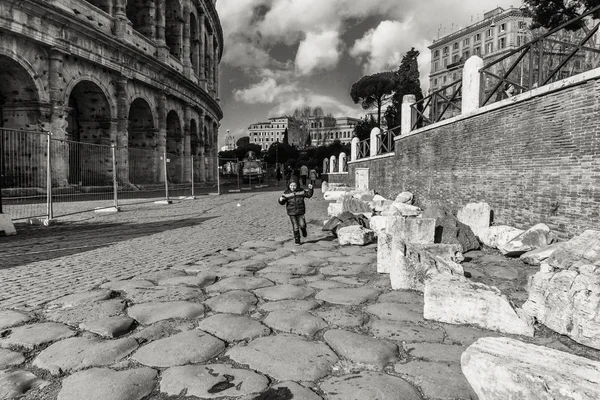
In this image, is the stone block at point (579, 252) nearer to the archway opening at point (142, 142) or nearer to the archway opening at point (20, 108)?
the archway opening at point (20, 108)

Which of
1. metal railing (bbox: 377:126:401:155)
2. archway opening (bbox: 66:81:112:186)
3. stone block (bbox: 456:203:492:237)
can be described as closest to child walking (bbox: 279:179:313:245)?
stone block (bbox: 456:203:492:237)

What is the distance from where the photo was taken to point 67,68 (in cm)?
1446

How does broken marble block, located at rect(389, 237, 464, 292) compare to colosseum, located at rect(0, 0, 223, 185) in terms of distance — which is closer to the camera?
broken marble block, located at rect(389, 237, 464, 292)

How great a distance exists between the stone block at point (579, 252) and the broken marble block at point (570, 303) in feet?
2.65

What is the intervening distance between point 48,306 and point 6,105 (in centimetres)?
1323

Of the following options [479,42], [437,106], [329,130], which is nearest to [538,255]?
[437,106]

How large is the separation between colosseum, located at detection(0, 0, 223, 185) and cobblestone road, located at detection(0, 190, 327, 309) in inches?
164

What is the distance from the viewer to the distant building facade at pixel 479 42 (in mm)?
52875

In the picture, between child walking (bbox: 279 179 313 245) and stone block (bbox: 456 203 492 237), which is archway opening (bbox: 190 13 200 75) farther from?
stone block (bbox: 456 203 492 237)

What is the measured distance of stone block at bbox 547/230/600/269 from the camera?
349cm

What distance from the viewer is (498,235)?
544 centimetres

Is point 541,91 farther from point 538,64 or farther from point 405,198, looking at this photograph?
point 405,198

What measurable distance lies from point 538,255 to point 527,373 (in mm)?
3370

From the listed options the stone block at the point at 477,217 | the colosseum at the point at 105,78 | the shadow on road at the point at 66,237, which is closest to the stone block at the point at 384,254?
the stone block at the point at 477,217
